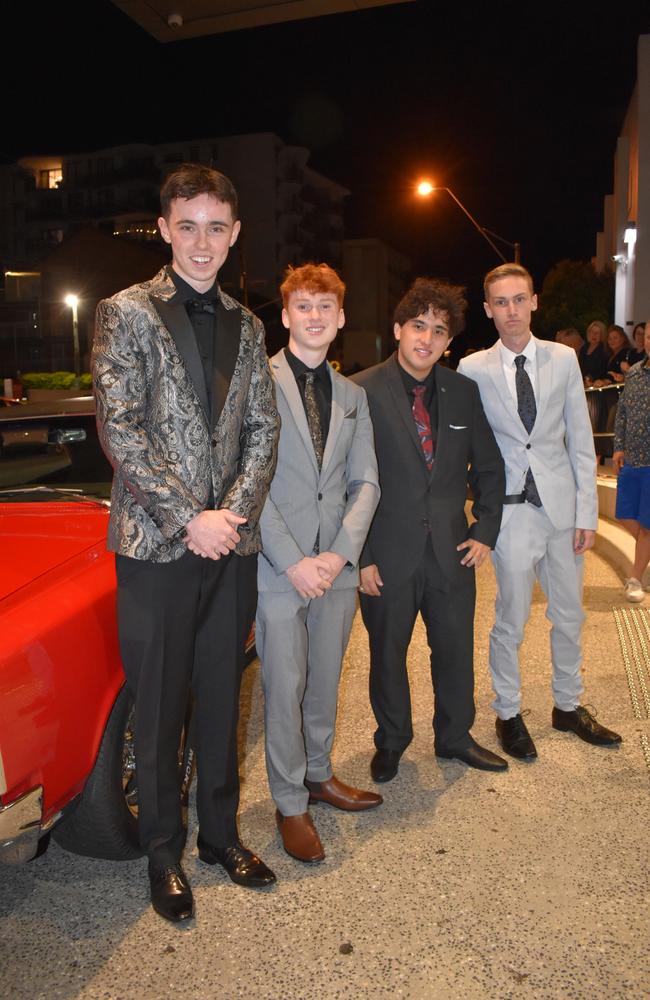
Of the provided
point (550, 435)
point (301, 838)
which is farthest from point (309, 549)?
point (550, 435)

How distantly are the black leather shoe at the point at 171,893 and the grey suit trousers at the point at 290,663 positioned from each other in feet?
1.71

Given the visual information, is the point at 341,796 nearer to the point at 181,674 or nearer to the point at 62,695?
the point at 181,674

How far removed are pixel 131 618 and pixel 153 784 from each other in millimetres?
567

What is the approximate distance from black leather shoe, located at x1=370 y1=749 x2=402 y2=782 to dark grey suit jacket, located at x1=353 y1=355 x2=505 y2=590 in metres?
0.77

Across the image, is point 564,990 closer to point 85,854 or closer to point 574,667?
point 85,854

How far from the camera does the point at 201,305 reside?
282 centimetres

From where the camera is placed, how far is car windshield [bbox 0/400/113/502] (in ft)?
13.3

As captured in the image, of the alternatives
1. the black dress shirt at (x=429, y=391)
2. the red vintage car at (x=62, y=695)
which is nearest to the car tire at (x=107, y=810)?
the red vintage car at (x=62, y=695)

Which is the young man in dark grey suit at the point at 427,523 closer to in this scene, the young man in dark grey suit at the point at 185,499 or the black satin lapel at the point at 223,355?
the young man in dark grey suit at the point at 185,499

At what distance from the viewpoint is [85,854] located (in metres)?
2.94

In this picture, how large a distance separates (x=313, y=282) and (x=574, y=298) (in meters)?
28.5

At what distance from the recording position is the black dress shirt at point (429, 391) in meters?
A: 3.75

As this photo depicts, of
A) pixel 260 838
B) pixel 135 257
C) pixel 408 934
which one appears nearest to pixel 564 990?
pixel 408 934

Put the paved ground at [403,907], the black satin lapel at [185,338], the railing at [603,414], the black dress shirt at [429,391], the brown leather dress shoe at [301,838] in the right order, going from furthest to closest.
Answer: the railing at [603,414]
the black dress shirt at [429,391]
the brown leather dress shoe at [301,838]
the black satin lapel at [185,338]
the paved ground at [403,907]
